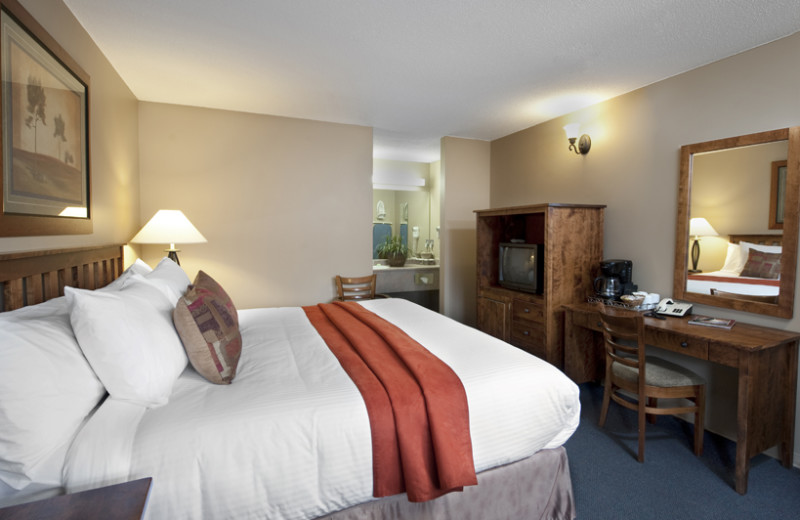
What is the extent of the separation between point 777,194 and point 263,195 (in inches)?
158

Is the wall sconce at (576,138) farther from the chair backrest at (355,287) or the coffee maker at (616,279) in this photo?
the chair backrest at (355,287)

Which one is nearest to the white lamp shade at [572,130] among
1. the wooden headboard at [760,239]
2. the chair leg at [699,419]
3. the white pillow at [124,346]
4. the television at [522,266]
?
the television at [522,266]

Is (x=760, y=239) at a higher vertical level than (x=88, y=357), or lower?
higher

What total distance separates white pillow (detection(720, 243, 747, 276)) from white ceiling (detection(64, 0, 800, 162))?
4.16ft

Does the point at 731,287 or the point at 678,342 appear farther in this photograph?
the point at 731,287

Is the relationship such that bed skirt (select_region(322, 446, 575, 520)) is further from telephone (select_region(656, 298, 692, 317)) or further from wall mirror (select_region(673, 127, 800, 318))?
wall mirror (select_region(673, 127, 800, 318))

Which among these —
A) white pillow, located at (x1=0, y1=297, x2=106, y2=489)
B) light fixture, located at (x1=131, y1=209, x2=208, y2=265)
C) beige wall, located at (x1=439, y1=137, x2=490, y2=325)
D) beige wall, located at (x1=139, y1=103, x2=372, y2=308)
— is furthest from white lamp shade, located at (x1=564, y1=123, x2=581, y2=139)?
white pillow, located at (x1=0, y1=297, x2=106, y2=489)

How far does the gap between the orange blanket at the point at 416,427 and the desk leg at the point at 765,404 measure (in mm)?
1670

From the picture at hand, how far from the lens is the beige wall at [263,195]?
11.7 feet

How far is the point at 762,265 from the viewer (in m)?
2.39

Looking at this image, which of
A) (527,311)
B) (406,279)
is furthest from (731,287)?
(406,279)

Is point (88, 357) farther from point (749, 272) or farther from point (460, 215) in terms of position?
point (460, 215)

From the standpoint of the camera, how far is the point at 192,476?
3.79 feet

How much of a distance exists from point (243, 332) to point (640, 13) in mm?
2882
